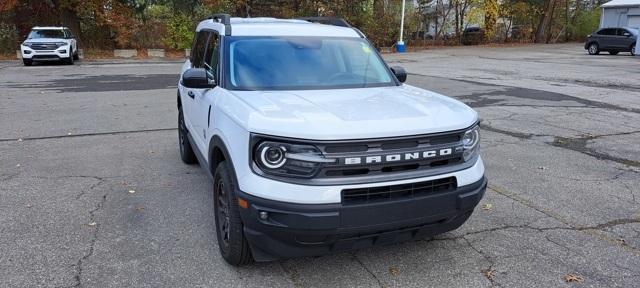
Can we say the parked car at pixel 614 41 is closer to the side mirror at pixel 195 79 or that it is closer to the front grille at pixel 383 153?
the front grille at pixel 383 153

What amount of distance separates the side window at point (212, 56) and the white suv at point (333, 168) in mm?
454

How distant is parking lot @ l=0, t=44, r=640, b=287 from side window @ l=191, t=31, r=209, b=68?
4.42 ft

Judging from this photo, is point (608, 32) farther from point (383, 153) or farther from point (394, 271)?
point (383, 153)

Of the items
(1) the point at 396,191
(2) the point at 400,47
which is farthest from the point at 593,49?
(1) the point at 396,191

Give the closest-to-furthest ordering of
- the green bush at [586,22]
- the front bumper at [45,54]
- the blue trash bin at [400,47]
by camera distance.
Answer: the front bumper at [45,54], the blue trash bin at [400,47], the green bush at [586,22]

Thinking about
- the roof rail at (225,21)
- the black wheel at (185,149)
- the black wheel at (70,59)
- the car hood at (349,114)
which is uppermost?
the roof rail at (225,21)

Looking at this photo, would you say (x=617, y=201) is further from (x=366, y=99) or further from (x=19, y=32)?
(x=19, y=32)

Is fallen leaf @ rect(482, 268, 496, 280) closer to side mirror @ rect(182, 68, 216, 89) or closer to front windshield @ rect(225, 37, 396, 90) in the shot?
front windshield @ rect(225, 37, 396, 90)

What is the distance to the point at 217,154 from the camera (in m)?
3.87

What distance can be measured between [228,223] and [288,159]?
2.70 feet

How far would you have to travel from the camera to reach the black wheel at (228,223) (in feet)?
11.0

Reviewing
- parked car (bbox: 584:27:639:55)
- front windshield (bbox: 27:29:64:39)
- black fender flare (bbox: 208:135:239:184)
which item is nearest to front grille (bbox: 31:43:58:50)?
front windshield (bbox: 27:29:64:39)

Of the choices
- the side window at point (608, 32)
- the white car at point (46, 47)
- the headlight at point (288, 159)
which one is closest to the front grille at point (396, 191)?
the headlight at point (288, 159)

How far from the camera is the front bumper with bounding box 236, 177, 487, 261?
2.94 metres
